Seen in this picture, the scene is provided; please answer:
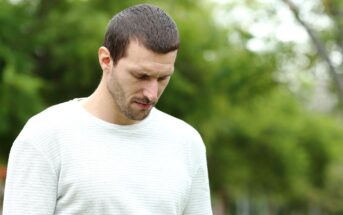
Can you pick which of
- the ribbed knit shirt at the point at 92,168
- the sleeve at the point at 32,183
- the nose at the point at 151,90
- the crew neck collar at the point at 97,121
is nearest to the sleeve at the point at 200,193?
the ribbed knit shirt at the point at 92,168

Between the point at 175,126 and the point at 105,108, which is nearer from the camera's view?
the point at 105,108

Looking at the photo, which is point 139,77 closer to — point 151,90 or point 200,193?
point 151,90

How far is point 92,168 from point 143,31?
39 cm

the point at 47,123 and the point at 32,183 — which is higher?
the point at 47,123

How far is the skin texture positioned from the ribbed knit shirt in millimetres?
85

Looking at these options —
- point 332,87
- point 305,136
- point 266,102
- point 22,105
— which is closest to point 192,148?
point 22,105

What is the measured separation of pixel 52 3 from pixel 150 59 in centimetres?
1163

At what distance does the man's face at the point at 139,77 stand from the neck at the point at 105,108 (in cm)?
5

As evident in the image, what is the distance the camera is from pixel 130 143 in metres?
2.48

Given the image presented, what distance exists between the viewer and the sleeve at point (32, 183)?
2352 millimetres

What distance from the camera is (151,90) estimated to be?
7.80ft

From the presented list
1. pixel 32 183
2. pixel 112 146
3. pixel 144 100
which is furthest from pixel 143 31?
pixel 32 183

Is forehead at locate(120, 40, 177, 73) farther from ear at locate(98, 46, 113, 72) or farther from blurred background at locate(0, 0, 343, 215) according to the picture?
blurred background at locate(0, 0, 343, 215)

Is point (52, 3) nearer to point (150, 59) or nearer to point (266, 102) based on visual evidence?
point (266, 102)
